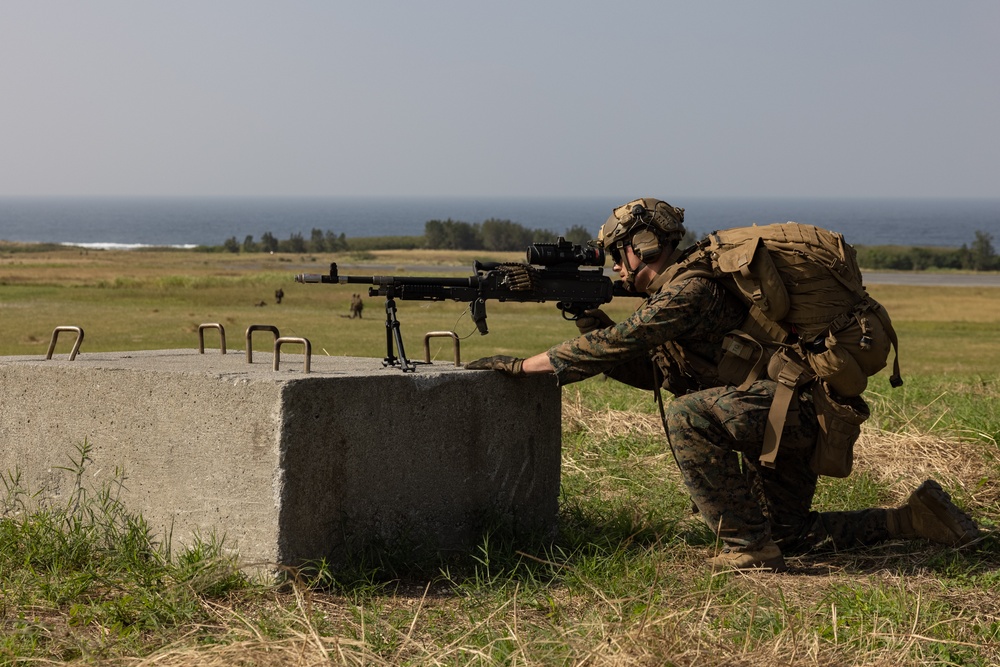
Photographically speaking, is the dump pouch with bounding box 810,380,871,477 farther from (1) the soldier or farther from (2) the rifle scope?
(2) the rifle scope

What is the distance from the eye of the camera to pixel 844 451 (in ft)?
17.3

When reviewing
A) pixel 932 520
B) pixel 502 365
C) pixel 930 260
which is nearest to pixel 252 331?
pixel 502 365

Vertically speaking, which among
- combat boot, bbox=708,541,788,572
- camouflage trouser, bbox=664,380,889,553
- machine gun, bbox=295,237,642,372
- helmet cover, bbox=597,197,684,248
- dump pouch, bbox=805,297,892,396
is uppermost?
helmet cover, bbox=597,197,684,248

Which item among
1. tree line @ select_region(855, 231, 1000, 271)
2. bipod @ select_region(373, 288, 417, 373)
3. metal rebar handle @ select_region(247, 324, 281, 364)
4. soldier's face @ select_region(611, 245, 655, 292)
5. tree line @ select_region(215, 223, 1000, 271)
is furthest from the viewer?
tree line @ select_region(215, 223, 1000, 271)

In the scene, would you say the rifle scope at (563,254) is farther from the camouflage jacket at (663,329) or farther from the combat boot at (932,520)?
the combat boot at (932,520)

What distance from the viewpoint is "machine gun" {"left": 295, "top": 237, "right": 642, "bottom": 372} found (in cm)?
527

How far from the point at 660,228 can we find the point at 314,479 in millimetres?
1964

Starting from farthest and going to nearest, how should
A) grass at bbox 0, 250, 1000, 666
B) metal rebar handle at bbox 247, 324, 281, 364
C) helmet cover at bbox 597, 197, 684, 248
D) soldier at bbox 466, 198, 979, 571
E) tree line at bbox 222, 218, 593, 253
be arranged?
1. tree line at bbox 222, 218, 593, 253
2. helmet cover at bbox 597, 197, 684, 248
3. soldier at bbox 466, 198, 979, 571
4. metal rebar handle at bbox 247, 324, 281, 364
5. grass at bbox 0, 250, 1000, 666

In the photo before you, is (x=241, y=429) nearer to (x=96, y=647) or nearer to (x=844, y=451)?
(x=96, y=647)

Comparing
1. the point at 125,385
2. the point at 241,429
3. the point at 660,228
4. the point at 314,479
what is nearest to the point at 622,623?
the point at 314,479

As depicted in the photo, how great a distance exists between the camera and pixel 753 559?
17.3ft

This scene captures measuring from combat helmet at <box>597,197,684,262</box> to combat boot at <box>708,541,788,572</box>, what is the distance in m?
1.39

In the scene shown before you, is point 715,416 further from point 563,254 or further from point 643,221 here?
point 563,254

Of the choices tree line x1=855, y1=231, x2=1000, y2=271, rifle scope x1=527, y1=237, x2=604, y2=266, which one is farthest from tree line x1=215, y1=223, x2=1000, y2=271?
rifle scope x1=527, y1=237, x2=604, y2=266
